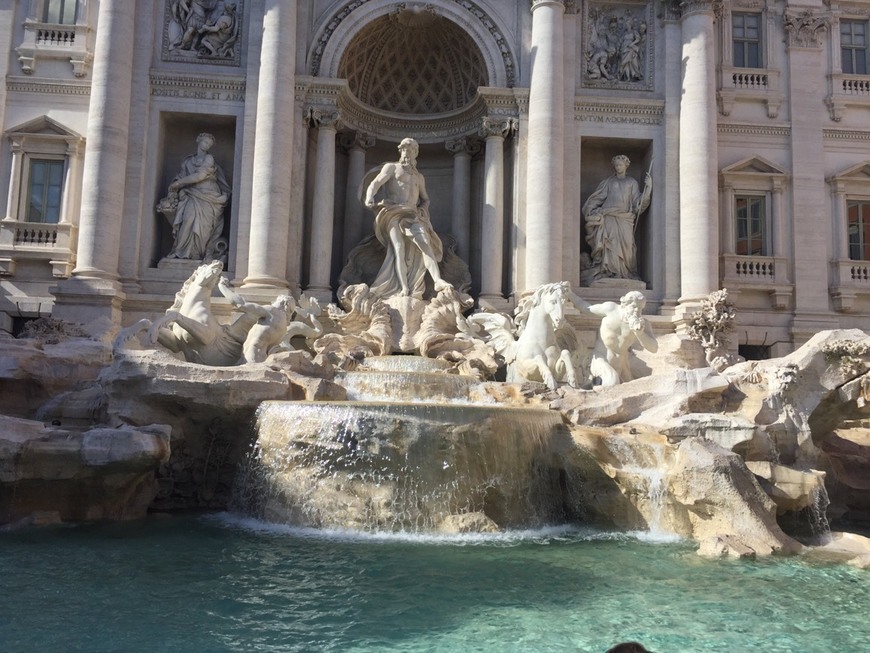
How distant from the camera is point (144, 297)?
51.7 feet

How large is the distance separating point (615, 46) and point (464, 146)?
165 inches

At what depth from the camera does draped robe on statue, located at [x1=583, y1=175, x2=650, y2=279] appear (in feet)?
56.4

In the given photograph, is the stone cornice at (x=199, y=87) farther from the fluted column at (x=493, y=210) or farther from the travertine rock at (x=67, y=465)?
the travertine rock at (x=67, y=465)

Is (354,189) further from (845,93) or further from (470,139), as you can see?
(845,93)

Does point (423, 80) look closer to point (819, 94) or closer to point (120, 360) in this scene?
point (819, 94)

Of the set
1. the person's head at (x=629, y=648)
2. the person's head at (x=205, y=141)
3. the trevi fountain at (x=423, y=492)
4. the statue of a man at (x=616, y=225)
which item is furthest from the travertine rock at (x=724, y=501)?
the person's head at (x=205, y=141)

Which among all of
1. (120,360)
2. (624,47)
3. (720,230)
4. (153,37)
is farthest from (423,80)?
(120,360)

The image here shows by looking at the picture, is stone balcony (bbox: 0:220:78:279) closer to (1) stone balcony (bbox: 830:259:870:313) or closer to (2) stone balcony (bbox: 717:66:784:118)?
(2) stone balcony (bbox: 717:66:784:118)

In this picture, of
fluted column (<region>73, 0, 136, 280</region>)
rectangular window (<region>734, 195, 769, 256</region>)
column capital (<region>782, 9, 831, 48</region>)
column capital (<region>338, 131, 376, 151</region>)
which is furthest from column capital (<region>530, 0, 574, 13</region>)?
fluted column (<region>73, 0, 136, 280</region>)

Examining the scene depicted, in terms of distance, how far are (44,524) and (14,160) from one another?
1099 centimetres

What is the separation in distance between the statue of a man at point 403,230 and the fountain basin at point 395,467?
6.94 meters

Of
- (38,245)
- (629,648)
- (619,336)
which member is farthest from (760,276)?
(38,245)

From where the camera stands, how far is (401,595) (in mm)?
6293

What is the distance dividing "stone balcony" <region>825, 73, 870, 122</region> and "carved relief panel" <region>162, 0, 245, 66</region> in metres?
13.9
